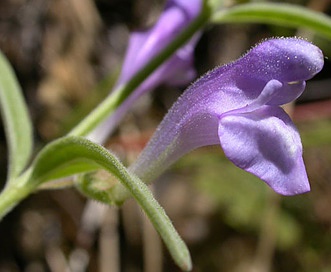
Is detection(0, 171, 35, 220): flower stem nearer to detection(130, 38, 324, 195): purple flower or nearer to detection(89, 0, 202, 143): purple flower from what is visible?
detection(130, 38, 324, 195): purple flower

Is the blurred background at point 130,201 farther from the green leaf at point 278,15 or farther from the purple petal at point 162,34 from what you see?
the green leaf at point 278,15

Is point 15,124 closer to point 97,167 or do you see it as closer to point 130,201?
point 97,167

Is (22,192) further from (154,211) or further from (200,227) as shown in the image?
(200,227)

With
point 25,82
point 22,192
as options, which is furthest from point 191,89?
point 25,82

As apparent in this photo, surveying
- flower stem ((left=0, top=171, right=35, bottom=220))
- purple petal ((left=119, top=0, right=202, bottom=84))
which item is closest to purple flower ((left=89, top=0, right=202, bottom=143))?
purple petal ((left=119, top=0, right=202, bottom=84))

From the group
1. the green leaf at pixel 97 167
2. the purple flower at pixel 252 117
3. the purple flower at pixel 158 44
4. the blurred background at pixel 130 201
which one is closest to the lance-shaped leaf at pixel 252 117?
the purple flower at pixel 252 117

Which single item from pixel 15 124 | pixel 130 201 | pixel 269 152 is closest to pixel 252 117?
pixel 269 152
